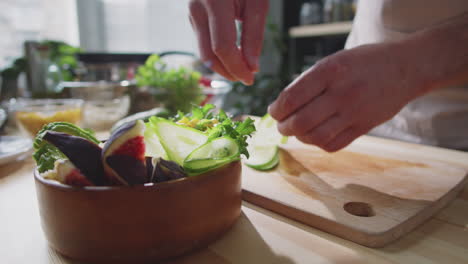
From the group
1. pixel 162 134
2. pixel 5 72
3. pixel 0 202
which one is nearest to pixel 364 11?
pixel 162 134

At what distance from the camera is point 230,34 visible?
73cm

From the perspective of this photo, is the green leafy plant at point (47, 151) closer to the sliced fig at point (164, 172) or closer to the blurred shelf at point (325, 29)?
the sliced fig at point (164, 172)

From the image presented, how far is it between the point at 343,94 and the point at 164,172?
42cm

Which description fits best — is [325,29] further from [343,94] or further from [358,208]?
[358,208]

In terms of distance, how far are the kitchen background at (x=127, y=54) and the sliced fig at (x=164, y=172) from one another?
79 cm

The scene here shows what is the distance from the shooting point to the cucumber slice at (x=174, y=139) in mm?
460

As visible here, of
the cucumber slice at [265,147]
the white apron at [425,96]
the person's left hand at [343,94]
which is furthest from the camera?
the white apron at [425,96]

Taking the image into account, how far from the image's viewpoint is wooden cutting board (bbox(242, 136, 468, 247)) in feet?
1.66

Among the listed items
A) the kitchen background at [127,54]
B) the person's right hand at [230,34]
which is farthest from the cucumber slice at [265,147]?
the kitchen background at [127,54]

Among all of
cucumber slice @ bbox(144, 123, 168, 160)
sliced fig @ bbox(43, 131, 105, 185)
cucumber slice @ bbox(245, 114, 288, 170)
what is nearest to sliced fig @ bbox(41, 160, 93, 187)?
sliced fig @ bbox(43, 131, 105, 185)

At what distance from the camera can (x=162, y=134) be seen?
1.51 ft

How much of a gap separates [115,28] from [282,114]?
242 cm

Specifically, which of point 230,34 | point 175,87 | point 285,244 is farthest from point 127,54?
point 285,244

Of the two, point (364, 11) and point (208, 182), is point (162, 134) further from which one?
point (364, 11)
